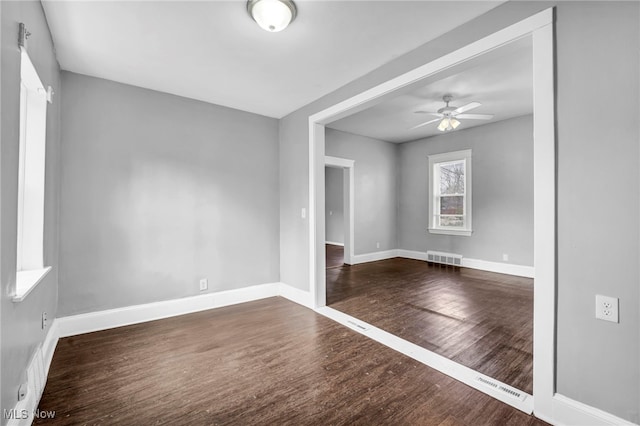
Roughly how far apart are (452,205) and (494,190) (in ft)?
2.97

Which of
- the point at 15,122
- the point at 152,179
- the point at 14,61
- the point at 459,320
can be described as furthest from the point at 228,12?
the point at 459,320

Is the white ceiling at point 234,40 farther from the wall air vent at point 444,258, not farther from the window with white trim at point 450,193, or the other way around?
the wall air vent at point 444,258

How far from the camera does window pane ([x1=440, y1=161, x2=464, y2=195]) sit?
605 cm

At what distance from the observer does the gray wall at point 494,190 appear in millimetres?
5059

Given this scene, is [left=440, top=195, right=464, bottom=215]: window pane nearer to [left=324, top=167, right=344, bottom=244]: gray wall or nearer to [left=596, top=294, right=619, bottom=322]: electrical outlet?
[left=324, top=167, right=344, bottom=244]: gray wall

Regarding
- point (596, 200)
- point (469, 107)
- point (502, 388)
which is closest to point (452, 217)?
point (469, 107)

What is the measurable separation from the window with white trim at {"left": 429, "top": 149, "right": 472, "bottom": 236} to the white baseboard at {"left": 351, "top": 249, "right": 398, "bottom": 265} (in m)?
1.11

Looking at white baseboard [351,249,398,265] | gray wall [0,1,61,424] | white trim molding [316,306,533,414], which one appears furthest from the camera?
white baseboard [351,249,398,265]

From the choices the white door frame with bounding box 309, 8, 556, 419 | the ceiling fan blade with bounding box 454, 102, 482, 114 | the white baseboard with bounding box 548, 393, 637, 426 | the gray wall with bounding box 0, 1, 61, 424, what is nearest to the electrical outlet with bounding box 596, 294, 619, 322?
the white door frame with bounding box 309, 8, 556, 419

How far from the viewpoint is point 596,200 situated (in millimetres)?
1549

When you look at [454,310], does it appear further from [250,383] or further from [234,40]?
[234,40]

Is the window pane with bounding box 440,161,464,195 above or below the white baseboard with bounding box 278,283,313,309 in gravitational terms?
above

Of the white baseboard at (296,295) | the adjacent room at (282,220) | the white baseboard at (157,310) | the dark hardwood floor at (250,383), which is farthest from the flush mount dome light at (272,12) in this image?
the white baseboard at (157,310)

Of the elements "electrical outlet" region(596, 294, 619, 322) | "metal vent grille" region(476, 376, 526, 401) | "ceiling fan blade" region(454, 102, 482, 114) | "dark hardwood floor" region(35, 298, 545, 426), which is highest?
"ceiling fan blade" region(454, 102, 482, 114)
